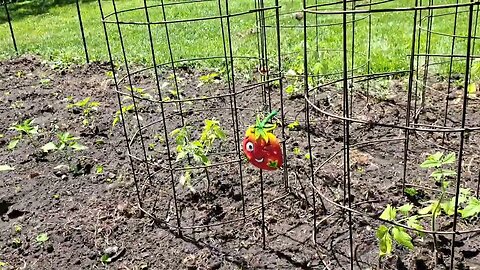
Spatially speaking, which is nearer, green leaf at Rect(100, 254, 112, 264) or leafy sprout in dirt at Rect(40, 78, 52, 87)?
green leaf at Rect(100, 254, 112, 264)

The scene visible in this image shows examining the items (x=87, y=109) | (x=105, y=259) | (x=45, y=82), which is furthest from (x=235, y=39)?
(x=105, y=259)

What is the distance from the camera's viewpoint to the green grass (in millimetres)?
5478

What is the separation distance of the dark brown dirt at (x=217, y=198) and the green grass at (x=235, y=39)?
0.80 metres

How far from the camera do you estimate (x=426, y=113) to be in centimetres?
404

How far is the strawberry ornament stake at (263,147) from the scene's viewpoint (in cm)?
235

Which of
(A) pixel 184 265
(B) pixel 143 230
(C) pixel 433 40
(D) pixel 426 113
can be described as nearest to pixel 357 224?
(A) pixel 184 265

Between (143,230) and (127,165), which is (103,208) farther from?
(127,165)

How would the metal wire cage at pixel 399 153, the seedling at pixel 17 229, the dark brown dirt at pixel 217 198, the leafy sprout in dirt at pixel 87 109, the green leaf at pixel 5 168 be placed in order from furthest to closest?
the leafy sprout in dirt at pixel 87 109 → the green leaf at pixel 5 168 → the seedling at pixel 17 229 → the dark brown dirt at pixel 217 198 → the metal wire cage at pixel 399 153

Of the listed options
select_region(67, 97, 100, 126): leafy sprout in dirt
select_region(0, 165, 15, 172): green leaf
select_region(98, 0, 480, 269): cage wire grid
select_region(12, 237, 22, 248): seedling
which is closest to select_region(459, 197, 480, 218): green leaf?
select_region(98, 0, 480, 269): cage wire grid

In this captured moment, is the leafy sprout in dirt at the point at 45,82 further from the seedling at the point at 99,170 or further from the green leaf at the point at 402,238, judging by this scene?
the green leaf at the point at 402,238

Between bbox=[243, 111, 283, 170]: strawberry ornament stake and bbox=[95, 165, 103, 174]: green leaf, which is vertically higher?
bbox=[243, 111, 283, 170]: strawberry ornament stake

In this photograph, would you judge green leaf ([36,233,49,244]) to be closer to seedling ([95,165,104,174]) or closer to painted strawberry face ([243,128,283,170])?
seedling ([95,165,104,174])

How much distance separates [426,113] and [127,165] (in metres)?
2.38

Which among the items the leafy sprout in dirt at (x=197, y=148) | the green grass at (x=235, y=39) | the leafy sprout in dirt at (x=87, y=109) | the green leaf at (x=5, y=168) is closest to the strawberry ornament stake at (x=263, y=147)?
the leafy sprout in dirt at (x=197, y=148)
